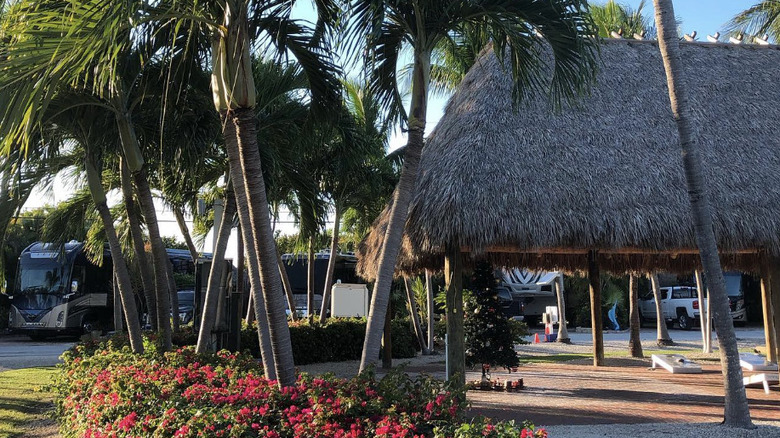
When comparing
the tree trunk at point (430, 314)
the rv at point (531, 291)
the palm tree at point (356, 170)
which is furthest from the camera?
the rv at point (531, 291)

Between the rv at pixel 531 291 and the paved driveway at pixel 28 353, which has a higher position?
the rv at pixel 531 291

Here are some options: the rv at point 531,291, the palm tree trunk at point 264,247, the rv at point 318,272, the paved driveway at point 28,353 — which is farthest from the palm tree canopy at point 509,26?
the rv at point 531,291

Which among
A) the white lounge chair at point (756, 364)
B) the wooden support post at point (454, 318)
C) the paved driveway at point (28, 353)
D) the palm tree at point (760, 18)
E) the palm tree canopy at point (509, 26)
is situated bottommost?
the paved driveway at point (28, 353)

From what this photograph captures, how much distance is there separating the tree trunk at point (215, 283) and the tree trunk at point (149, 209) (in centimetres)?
52

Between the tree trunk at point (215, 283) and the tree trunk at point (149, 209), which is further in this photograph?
the tree trunk at point (215, 283)

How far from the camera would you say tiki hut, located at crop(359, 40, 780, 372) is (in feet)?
30.3

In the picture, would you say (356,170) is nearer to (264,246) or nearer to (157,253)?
(157,253)

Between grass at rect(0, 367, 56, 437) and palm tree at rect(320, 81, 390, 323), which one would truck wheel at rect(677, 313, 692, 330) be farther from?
grass at rect(0, 367, 56, 437)

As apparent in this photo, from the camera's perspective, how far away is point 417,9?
22.4ft

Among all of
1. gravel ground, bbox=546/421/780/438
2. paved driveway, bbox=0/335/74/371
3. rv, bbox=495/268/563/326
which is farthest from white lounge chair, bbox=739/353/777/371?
rv, bbox=495/268/563/326

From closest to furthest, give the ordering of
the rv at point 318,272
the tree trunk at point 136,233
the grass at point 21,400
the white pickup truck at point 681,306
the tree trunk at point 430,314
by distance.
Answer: the grass at point 21,400, the tree trunk at point 136,233, the tree trunk at point 430,314, the rv at point 318,272, the white pickup truck at point 681,306

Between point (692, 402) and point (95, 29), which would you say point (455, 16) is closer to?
point (95, 29)

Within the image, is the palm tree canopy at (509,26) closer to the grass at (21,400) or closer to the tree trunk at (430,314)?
the grass at (21,400)

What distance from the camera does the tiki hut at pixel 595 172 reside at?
30.3 feet
